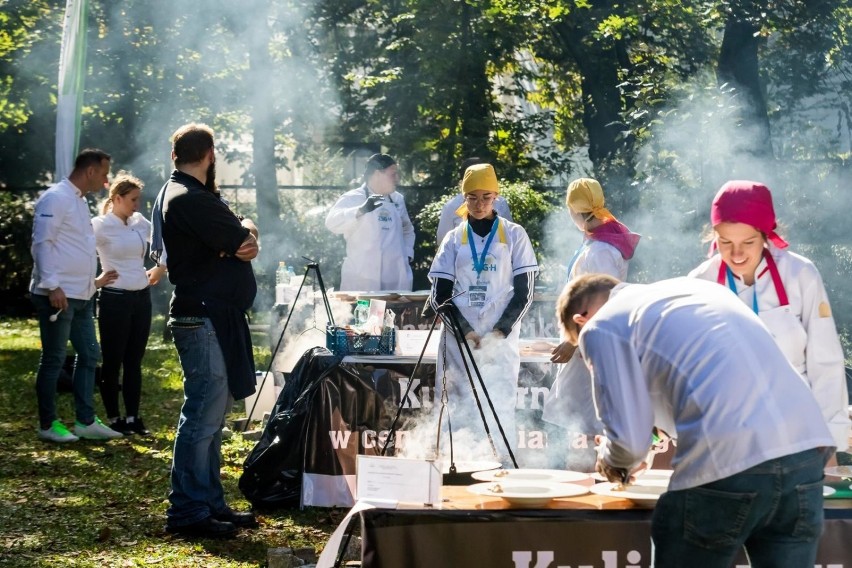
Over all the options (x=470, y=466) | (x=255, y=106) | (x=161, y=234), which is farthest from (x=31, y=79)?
(x=470, y=466)

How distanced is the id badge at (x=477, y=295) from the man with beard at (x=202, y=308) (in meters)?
1.26

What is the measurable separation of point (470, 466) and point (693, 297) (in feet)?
4.88

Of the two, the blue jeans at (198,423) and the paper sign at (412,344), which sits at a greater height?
the paper sign at (412,344)

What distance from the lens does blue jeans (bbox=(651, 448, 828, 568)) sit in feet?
8.83

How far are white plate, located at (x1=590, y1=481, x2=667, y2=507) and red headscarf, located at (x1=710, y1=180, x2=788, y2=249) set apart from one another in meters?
0.89

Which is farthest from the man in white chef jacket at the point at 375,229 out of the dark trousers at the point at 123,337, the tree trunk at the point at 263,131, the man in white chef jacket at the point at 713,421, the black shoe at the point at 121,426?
the tree trunk at the point at 263,131

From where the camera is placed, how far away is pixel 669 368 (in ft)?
8.96

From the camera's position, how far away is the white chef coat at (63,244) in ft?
24.6

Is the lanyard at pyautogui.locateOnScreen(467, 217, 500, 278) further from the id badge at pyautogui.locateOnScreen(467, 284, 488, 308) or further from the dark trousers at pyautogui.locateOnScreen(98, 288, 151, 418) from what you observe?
the dark trousers at pyautogui.locateOnScreen(98, 288, 151, 418)

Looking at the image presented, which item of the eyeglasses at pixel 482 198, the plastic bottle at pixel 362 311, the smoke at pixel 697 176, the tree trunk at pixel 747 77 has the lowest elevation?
the plastic bottle at pixel 362 311

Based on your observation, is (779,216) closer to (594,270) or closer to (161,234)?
(594,270)

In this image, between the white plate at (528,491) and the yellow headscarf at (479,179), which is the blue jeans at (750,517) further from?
the yellow headscarf at (479,179)

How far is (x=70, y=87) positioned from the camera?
33.1 ft

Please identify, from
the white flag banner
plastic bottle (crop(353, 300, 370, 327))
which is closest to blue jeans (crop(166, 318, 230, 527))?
plastic bottle (crop(353, 300, 370, 327))
